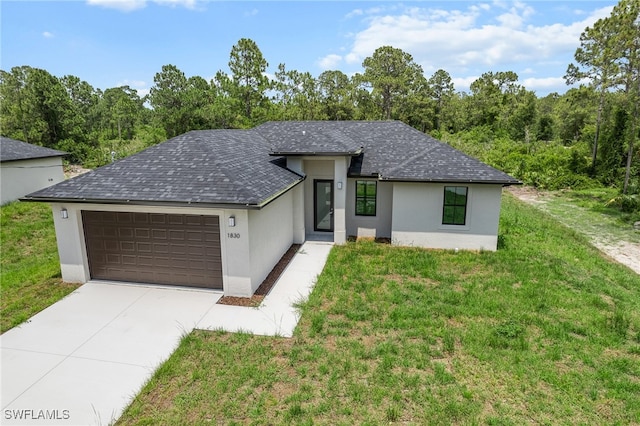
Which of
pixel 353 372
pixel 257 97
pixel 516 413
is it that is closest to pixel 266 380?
pixel 353 372

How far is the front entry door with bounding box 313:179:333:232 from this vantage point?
47.9 ft

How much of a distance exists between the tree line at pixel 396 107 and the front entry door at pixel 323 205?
61.8ft

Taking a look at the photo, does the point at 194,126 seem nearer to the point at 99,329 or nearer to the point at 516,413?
the point at 99,329

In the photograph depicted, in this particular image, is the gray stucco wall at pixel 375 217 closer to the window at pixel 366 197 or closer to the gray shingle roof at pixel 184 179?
the window at pixel 366 197

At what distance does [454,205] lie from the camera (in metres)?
13.3

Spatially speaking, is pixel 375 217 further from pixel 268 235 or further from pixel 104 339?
pixel 104 339

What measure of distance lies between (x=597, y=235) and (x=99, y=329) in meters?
19.5

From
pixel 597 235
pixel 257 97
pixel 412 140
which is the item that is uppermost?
pixel 257 97

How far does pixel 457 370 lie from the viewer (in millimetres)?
6555

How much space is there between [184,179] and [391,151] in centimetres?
892

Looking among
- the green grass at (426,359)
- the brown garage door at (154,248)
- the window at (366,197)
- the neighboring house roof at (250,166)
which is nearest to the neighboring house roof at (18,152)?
the neighboring house roof at (250,166)

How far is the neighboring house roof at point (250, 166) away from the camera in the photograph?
368 inches

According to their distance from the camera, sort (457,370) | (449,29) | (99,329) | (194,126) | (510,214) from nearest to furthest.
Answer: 1. (457,370)
2. (99,329)
3. (449,29)
4. (510,214)
5. (194,126)

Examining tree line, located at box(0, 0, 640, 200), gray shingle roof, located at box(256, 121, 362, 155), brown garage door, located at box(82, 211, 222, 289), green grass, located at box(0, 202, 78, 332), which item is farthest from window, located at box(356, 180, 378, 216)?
tree line, located at box(0, 0, 640, 200)
